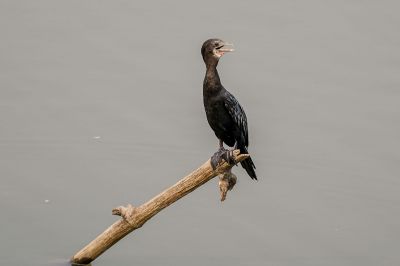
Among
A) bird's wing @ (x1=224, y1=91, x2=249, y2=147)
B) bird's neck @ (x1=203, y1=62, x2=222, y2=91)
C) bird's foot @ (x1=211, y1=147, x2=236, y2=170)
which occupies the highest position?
bird's neck @ (x1=203, y1=62, x2=222, y2=91)

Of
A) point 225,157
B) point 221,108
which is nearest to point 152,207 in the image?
point 225,157

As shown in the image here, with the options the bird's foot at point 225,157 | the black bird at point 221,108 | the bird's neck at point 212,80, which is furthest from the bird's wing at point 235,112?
the bird's foot at point 225,157

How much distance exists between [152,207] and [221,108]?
849mm

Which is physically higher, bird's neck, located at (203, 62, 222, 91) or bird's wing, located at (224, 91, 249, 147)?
bird's neck, located at (203, 62, 222, 91)

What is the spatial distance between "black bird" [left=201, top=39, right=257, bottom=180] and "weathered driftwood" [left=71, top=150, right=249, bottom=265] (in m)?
0.13

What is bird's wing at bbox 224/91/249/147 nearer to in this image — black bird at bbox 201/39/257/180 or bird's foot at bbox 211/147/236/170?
black bird at bbox 201/39/257/180

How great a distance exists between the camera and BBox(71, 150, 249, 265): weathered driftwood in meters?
6.42

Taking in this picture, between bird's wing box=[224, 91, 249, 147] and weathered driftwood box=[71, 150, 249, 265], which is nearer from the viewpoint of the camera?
weathered driftwood box=[71, 150, 249, 265]

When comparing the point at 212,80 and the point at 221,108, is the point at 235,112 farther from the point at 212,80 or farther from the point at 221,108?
the point at 212,80

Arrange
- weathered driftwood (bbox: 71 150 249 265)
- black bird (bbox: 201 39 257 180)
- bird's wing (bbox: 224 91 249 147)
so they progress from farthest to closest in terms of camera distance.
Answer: bird's wing (bbox: 224 91 249 147) → black bird (bbox: 201 39 257 180) → weathered driftwood (bbox: 71 150 249 265)

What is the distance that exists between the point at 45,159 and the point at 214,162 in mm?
2990

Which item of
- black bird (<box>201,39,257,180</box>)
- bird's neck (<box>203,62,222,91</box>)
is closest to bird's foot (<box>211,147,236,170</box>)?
black bird (<box>201,39,257,180</box>)

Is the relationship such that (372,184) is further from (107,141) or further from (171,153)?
(107,141)

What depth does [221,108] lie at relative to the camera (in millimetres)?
6770
